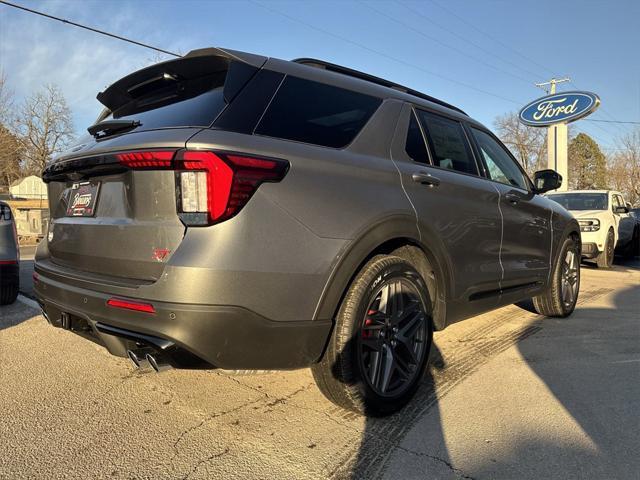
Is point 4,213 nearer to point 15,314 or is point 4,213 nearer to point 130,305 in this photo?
point 15,314

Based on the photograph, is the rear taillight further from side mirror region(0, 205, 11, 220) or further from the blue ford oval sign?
the blue ford oval sign

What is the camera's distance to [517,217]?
4.04 metres

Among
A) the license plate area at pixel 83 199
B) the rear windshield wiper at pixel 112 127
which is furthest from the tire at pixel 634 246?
the license plate area at pixel 83 199

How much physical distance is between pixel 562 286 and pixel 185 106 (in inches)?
175

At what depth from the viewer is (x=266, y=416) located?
2.73m

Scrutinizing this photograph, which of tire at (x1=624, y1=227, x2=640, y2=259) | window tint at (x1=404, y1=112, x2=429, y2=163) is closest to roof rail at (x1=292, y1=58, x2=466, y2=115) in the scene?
window tint at (x1=404, y1=112, x2=429, y2=163)

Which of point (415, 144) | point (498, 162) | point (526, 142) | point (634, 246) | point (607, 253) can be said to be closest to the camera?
point (415, 144)

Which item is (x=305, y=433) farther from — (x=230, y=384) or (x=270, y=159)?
(x=270, y=159)

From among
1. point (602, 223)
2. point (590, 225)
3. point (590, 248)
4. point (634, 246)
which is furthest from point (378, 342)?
point (634, 246)

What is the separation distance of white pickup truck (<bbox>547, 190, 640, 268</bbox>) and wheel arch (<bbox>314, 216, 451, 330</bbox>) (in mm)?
7883

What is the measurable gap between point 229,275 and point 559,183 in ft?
13.2

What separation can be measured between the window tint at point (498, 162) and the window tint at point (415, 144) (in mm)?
1005

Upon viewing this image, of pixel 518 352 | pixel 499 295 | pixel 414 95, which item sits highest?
pixel 414 95

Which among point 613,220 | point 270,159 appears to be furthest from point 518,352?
point 613,220
